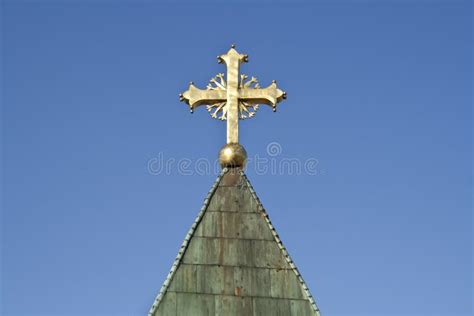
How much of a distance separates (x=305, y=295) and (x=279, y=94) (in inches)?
145

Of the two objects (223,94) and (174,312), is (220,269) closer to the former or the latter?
(174,312)

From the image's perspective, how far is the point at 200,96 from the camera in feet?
52.0

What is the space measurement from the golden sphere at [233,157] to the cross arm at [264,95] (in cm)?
102

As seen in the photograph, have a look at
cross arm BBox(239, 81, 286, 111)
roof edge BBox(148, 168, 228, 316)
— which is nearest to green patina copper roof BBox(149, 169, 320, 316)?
roof edge BBox(148, 168, 228, 316)

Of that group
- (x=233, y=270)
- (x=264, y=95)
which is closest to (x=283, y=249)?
(x=233, y=270)

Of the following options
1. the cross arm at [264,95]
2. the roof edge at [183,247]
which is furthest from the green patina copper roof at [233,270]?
the cross arm at [264,95]

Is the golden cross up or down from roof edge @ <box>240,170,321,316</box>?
up

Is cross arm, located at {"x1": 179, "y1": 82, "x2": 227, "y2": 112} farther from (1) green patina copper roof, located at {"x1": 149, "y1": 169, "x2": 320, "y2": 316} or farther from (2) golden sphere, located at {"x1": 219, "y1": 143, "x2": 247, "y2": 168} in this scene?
(1) green patina copper roof, located at {"x1": 149, "y1": 169, "x2": 320, "y2": 316}

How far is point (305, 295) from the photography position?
528 inches

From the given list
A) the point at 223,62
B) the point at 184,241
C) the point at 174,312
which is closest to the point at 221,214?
the point at 184,241

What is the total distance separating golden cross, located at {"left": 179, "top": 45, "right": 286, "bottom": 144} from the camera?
50.9 feet

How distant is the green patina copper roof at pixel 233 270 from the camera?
13.3 metres

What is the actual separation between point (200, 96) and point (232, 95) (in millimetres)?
553

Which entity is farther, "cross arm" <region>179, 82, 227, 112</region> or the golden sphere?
"cross arm" <region>179, 82, 227, 112</region>
